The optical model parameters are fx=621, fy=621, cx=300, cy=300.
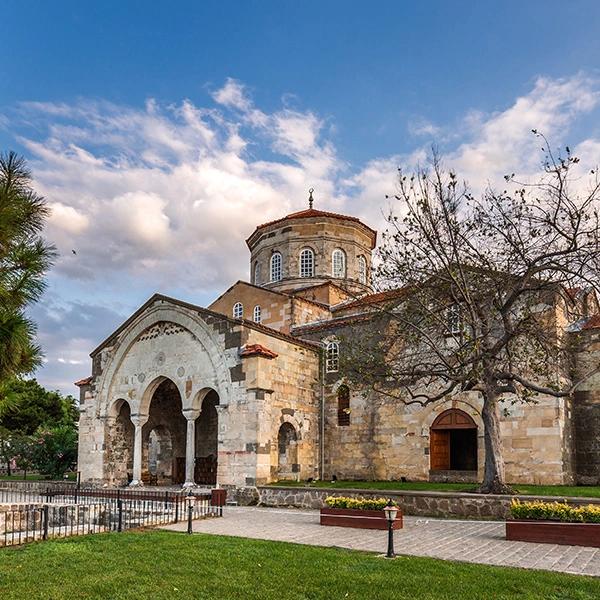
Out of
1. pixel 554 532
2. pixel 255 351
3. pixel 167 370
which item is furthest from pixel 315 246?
pixel 554 532

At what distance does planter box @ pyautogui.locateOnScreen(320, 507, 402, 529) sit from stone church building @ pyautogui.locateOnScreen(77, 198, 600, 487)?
6569 millimetres

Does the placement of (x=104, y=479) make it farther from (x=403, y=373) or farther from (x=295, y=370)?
(x=403, y=373)

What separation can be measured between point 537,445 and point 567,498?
19.2 ft

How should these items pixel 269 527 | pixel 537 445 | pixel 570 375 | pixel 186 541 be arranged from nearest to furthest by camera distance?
1. pixel 186 541
2. pixel 269 527
3. pixel 537 445
4. pixel 570 375

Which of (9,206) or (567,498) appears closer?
(9,206)

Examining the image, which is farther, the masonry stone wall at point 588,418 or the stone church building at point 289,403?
the stone church building at point 289,403

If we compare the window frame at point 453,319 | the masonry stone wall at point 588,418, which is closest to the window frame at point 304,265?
the window frame at point 453,319

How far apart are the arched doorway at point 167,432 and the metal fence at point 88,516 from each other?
29.7 feet

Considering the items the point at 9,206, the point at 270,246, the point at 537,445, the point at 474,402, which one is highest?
the point at 270,246

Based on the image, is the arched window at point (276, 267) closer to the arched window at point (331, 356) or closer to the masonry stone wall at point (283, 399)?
the arched window at point (331, 356)

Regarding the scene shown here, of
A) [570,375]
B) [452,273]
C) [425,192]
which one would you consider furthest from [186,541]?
[570,375]

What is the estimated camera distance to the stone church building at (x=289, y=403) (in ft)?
71.3

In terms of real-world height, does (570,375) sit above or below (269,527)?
above

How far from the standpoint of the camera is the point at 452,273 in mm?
Answer: 17516
